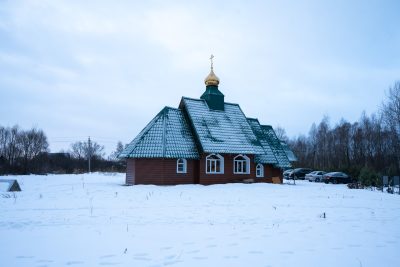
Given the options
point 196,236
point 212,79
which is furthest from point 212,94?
point 196,236

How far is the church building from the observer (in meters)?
23.2

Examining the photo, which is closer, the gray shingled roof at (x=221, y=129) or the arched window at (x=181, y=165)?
the arched window at (x=181, y=165)

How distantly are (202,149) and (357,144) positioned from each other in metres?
42.8

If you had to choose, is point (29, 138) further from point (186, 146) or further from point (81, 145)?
point (186, 146)

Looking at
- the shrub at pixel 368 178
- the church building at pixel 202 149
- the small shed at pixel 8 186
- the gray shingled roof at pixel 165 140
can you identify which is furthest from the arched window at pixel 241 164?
the small shed at pixel 8 186

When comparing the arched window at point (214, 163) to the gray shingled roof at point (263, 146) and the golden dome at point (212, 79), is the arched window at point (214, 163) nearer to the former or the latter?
the gray shingled roof at point (263, 146)

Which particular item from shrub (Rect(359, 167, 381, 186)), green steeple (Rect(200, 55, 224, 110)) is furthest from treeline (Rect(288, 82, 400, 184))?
green steeple (Rect(200, 55, 224, 110))

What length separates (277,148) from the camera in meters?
31.2

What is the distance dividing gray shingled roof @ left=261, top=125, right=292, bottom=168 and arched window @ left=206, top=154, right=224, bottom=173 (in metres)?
6.38

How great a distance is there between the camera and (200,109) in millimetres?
27406

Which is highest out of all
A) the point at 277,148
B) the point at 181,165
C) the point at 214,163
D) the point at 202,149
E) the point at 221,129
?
the point at 221,129

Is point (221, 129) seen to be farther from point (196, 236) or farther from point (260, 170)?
point (196, 236)

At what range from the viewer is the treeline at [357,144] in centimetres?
3791

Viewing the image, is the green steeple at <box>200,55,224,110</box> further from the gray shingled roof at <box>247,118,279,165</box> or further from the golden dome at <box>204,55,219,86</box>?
the gray shingled roof at <box>247,118,279,165</box>
